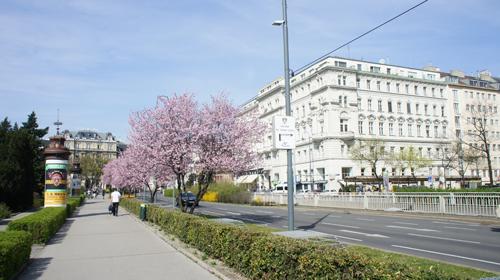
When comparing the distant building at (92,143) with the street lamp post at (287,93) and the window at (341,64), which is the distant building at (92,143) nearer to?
the window at (341,64)

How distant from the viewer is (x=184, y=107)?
1997 cm

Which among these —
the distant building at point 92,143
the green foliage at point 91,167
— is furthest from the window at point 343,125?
the distant building at point 92,143

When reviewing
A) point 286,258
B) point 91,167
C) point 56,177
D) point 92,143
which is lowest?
point 286,258

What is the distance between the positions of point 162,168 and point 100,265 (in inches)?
404

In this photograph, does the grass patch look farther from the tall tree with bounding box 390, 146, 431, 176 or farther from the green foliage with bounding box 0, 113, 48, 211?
the tall tree with bounding box 390, 146, 431, 176

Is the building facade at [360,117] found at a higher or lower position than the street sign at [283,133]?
higher

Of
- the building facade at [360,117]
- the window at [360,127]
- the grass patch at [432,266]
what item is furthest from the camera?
the window at [360,127]

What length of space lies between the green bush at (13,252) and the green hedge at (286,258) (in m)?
4.25

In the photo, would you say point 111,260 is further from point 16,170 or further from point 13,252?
point 16,170

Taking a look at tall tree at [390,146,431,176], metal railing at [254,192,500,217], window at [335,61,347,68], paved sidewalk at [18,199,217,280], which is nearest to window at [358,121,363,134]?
tall tree at [390,146,431,176]

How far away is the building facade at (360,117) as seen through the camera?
2847 inches

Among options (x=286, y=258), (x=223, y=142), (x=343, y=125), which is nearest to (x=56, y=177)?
(x=223, y=142)

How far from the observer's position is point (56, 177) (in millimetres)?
27703

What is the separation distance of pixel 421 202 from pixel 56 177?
2353cm
